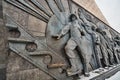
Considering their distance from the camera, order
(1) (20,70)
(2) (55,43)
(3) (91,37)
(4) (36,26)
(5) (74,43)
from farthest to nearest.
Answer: (3) (91,37)
(5) (74,43)
(2) (55,43)
(4) (36,26)
(1) (20,70)

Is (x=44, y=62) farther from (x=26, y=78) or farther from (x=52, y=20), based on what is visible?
(x=52, y=20)

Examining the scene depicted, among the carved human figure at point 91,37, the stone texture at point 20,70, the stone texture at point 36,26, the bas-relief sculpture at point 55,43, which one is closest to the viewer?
the stone texture at point 20,70

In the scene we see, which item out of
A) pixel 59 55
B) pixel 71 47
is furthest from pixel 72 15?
pixel 59 55

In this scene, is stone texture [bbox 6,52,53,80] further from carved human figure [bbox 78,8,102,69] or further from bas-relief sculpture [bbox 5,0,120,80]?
carved human figure [bbox 78,8,102,69]

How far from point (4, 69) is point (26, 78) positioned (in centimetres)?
38

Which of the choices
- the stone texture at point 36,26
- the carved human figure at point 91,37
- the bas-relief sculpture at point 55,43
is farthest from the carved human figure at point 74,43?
the carved human figure at point 91,37

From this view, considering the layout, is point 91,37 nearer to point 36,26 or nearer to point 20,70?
point 36,26

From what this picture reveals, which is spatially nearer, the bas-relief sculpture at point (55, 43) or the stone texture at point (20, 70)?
the stone texture at point (20, 70)

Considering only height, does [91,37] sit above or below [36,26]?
below

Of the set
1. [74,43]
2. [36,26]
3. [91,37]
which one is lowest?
[74,43]

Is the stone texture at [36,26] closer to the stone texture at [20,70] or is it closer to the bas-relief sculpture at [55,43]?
the bas-relief sculpture at [55,43]

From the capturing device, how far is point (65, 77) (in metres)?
2.88

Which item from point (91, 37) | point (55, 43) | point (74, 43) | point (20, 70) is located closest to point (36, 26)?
point (55, 43)

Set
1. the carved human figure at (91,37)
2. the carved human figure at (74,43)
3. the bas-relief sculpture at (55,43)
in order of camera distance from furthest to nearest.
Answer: the carved human figure at (91,37), the carved human figure at (74,43), the bas-relief sculpture at (55,43)
